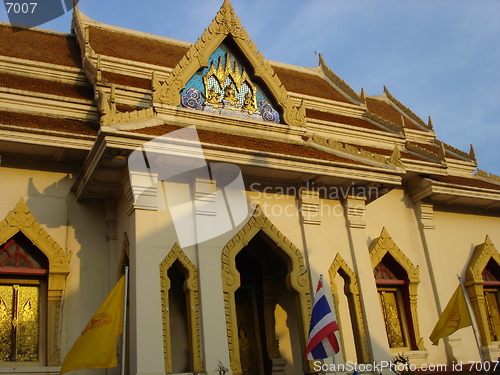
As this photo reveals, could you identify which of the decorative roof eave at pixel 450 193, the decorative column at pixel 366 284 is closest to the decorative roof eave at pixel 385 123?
the decorative roof eave at pixel 450 193

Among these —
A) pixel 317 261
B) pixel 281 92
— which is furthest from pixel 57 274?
pixel 281 92

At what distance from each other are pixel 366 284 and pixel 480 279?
3.69m

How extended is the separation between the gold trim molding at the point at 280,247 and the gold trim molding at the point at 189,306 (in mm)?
425

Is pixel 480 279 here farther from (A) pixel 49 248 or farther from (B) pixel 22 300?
(B) pixel 22 300

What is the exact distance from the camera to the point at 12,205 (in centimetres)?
853

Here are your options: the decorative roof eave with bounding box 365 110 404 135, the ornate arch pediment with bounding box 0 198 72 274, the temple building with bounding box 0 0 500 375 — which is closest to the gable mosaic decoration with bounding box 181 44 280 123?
the temple building with bounding box 0 0 500 375

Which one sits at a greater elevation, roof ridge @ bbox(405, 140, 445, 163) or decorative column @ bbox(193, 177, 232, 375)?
roof ridge @ bbox(405, 140, 445, 163)

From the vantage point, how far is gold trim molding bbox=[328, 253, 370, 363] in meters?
8.69

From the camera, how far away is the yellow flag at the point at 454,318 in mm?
8711

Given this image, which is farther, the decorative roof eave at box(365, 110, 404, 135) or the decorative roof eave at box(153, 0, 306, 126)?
the decorative roof eave at box(365, 110, 404, 135)

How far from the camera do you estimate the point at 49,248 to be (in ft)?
27.6

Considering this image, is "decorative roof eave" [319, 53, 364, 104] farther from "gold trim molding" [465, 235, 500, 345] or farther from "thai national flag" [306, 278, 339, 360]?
"thai national flag" [306, 278, 339, 360]

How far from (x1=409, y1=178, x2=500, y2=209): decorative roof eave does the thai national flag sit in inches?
190

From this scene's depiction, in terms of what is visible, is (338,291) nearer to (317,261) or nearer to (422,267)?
(317,261)
